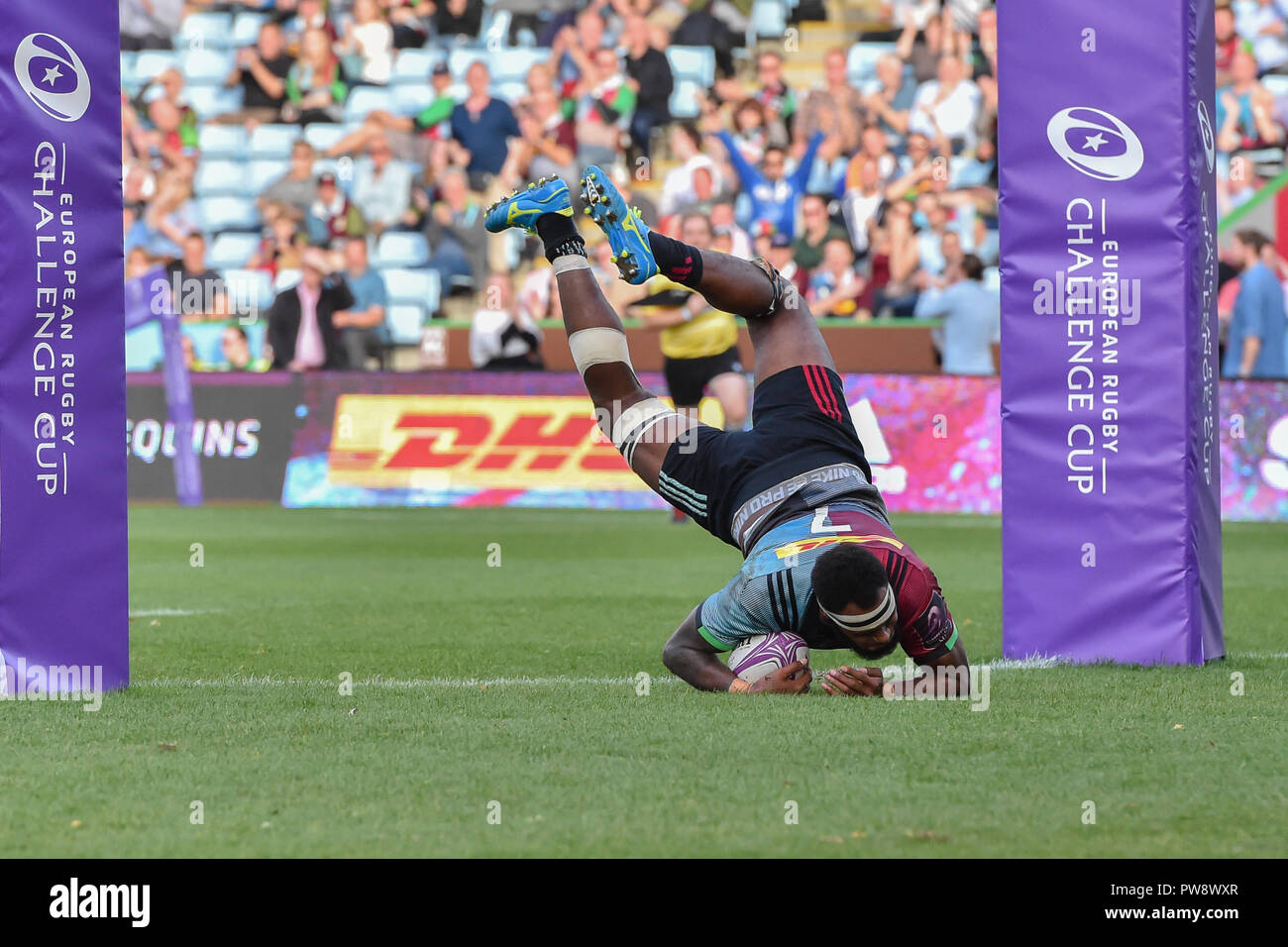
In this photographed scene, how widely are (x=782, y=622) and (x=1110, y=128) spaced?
2.77m

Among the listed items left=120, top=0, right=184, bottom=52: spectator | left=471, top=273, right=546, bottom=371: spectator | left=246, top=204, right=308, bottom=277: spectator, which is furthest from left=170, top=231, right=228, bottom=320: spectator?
left=120, top=0, right=184, bottom=52: spectator

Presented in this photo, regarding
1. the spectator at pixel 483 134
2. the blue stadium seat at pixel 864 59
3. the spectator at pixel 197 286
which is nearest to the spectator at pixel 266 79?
the spectator at pixel 483 134

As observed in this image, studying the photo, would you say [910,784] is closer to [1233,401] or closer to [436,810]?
[436,810]

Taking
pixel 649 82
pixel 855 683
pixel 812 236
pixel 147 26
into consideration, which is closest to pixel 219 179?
pixel 147 26

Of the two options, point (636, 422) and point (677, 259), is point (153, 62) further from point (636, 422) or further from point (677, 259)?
point (636, 422)

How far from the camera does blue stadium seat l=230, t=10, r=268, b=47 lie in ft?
78.0

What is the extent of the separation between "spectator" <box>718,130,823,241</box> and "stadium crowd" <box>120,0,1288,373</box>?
0.03m

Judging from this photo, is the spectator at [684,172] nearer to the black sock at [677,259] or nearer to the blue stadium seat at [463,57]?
the blue stadium seat at [463,57]

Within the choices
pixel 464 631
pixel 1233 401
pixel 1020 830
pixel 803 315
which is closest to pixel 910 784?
pixel 1020 830

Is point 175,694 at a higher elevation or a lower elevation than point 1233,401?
lower

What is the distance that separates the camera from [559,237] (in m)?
7.60

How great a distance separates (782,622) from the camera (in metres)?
6.45

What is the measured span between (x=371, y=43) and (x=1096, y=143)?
17.1 m
